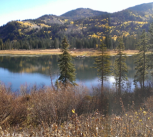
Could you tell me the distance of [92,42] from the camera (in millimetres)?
111375

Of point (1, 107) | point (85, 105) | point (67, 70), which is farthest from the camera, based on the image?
point (67, 70)

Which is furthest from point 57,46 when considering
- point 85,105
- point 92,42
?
point 85,105

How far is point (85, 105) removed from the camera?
30.6 ft

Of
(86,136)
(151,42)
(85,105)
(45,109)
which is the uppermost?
(151,42)

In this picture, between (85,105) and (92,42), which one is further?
(92,42)

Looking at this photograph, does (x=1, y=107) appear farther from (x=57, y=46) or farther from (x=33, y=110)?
(x=57, y=46)

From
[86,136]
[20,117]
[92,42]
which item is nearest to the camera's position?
[86,136]

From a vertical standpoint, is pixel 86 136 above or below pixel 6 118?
above

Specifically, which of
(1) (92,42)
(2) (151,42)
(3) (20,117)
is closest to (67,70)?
(2) (151,42)

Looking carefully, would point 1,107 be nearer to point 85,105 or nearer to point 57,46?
point 85,105

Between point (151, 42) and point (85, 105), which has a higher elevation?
point (151, 42)

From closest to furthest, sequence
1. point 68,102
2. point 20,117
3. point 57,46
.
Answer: point 20,117
point 68,102
point 57,46

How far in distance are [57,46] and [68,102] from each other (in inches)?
4550

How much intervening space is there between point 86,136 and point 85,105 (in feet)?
18.9
